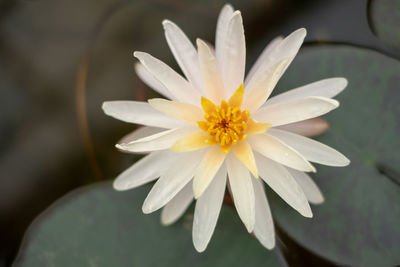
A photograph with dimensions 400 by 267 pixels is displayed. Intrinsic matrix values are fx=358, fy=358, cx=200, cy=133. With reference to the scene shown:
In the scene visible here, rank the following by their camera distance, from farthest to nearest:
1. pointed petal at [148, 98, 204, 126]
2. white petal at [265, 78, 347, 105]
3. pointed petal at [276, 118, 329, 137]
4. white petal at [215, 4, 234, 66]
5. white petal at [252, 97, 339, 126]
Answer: pointed petal at [276, 118, 329, 137], white petal at [215, 4, 234, 66], white petal at [265, 78, 347, 105], pointed petal at [148, 98, 204, 126], white petal at [252, 97, 339, 126]

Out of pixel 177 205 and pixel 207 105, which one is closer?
pixel 207 105

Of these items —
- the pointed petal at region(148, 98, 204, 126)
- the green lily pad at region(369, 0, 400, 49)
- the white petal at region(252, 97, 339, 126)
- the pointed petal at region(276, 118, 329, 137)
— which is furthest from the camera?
the green lily pad at region(369, 0, 400, 49)

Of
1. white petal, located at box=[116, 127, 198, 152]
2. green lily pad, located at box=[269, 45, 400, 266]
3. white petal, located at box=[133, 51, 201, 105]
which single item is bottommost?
green lily pad, located at box=[269, 45, 400, 266]

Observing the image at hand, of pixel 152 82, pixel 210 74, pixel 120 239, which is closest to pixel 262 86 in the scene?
pixel 210 74

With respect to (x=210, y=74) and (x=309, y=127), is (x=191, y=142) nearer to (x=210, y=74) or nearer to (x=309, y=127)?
(x=210, y=74)

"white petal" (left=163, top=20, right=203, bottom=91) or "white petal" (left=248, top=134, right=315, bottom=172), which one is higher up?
"white petal" (left=163, top=20, right=203, bottom=91)

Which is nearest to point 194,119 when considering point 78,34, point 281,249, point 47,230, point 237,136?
point 237,136

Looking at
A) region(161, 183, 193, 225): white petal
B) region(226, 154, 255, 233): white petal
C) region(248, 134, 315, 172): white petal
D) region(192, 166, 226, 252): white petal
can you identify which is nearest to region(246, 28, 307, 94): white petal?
region(248, 134, 315, 172): white petal

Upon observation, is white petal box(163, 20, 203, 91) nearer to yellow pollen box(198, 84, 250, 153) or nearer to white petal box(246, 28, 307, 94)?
yellow pollen box(198, 84, 250, 153)

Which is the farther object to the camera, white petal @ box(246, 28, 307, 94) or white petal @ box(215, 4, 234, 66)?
white petal @ box(215, 4, 234, 66)
